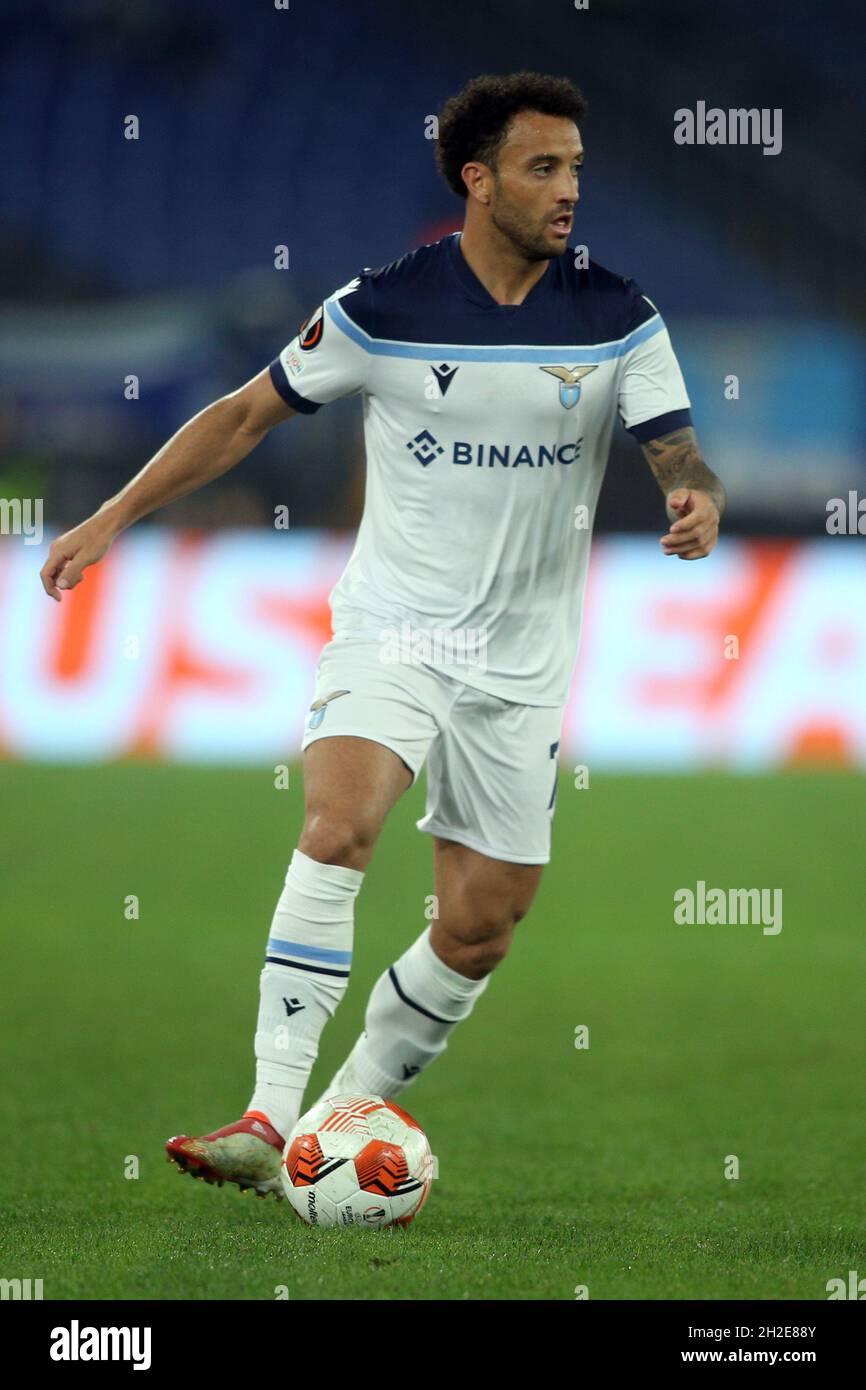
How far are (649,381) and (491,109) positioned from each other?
0.78 metres

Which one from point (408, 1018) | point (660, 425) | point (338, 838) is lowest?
point (408, 1018)

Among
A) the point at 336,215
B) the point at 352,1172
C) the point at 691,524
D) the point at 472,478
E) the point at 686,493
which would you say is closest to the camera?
the point at 352,1172

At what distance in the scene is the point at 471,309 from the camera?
4648mm

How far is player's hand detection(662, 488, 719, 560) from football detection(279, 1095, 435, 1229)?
1.48m

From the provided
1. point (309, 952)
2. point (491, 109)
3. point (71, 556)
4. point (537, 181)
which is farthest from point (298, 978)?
point (491, 109)

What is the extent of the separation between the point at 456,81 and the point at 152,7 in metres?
3.69

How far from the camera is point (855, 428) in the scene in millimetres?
20359

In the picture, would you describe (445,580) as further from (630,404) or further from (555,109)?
(555,109)

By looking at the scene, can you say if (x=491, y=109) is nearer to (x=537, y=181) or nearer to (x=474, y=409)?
(x=537, y=181)

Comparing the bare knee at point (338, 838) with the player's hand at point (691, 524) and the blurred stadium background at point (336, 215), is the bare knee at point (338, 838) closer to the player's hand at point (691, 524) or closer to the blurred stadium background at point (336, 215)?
the player's hand at point (691, 524)

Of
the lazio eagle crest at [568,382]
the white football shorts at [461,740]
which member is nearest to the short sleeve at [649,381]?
the lazio eagle crest at [568,382]

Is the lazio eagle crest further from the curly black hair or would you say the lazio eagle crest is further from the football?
the football

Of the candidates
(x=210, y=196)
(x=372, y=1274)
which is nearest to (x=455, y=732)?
(x=372, y=1274)

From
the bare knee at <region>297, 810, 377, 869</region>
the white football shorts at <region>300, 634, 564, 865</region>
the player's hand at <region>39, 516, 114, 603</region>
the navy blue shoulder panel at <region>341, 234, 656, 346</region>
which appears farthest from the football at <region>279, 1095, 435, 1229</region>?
the navy blue shoulder panel at <region>341, 234, 656, 346</region>
